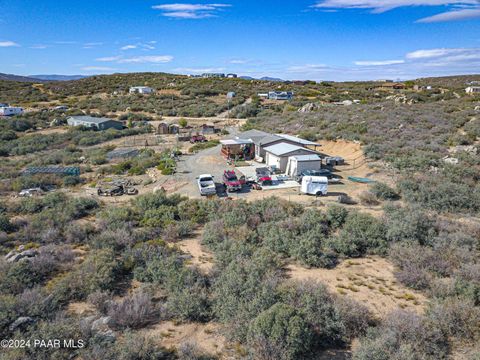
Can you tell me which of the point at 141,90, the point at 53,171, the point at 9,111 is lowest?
the point at 53,171

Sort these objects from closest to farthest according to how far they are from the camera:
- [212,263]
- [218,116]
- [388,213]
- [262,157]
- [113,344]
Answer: [113,344] → [212,263] → [388,213] → [262,157] → [218,116]

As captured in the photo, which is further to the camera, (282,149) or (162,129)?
(162,129)

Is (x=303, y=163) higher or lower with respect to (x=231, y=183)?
higher

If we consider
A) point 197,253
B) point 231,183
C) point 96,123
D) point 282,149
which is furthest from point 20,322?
point 96,123

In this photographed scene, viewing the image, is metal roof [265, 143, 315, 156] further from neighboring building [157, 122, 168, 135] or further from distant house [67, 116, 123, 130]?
distant house [67, 116, 123, 130]

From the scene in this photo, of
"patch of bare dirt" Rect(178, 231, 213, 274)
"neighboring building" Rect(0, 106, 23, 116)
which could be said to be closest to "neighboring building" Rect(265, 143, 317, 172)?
"patch of bare dirt" Rect(178, 231, 213, 274)

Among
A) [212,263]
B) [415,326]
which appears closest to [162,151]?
[212,263]

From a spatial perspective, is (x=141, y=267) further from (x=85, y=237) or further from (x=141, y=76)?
(x=141, y=76)

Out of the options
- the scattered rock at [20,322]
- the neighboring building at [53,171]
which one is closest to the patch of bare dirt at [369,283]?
the scattered rock at [20,322]

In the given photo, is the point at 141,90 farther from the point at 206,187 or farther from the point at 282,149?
the point at 206,187
